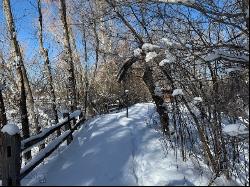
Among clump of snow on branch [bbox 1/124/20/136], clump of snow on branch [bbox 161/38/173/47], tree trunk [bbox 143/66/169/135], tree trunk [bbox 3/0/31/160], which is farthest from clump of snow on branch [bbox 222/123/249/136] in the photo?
tree trunk [bbox 3/0/31/160]

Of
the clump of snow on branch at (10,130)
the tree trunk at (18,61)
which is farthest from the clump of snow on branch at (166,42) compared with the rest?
the tree trunk at (18,61)

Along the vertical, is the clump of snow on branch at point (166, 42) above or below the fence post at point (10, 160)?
above

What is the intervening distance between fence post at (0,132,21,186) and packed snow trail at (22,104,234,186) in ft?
1.43

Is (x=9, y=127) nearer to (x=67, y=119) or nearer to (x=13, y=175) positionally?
(x=13, y=175)

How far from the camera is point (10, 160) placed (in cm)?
623

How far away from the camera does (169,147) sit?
28.7 feet

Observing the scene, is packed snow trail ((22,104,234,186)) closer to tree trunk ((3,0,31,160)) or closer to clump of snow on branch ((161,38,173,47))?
clump of snow on branch ((161,38,173,47))

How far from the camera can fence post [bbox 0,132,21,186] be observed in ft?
20.1

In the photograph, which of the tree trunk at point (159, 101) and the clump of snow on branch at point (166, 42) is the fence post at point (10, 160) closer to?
the clump of snow on branch at point (166, 42)

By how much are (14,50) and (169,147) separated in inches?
342

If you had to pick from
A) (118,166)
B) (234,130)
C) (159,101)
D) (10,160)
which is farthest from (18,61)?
(234,130)

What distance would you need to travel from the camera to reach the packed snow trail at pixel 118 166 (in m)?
6.34

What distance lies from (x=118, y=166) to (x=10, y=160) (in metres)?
1.85

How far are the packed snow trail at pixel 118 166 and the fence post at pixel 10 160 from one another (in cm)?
44
